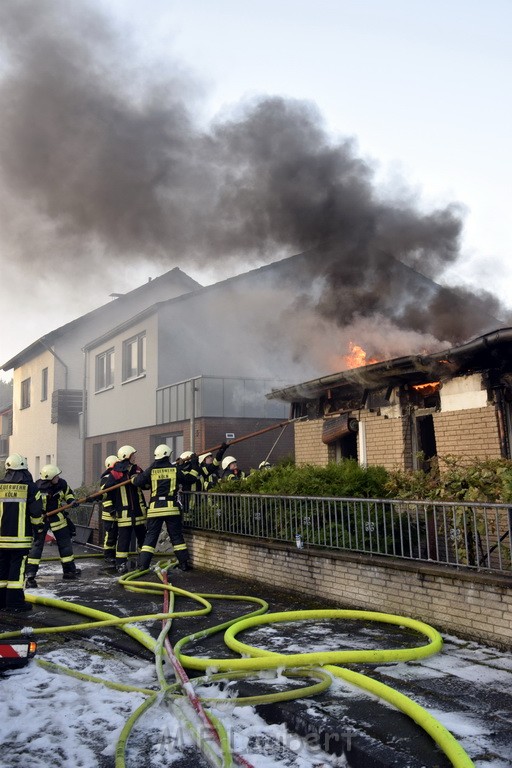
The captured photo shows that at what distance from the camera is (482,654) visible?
487 cm

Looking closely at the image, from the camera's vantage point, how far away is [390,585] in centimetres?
607

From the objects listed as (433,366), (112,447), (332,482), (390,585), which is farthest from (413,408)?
(112,447)

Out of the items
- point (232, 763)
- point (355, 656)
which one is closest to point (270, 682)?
point (355, 656)

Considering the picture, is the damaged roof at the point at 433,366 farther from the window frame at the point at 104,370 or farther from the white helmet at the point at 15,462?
the window frame at the point at 104,370

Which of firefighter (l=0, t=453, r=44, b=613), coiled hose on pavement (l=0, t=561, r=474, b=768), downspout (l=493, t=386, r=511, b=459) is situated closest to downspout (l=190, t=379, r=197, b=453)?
downspout (l=493, t=386, r=511, b=459)

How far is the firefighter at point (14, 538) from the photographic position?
6.54 meters

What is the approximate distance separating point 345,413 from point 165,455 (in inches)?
123

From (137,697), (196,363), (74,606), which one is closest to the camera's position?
(137,697)

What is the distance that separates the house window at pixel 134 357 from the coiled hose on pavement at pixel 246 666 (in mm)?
13663

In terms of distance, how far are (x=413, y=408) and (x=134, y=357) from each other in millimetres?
12985

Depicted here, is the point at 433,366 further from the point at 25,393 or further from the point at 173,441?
the point at 25,393

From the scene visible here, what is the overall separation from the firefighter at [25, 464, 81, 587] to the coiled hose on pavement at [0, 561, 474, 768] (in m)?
2.38

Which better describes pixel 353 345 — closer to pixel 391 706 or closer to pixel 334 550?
pixel 334 550

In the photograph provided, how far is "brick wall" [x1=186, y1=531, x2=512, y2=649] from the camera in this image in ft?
16.7
